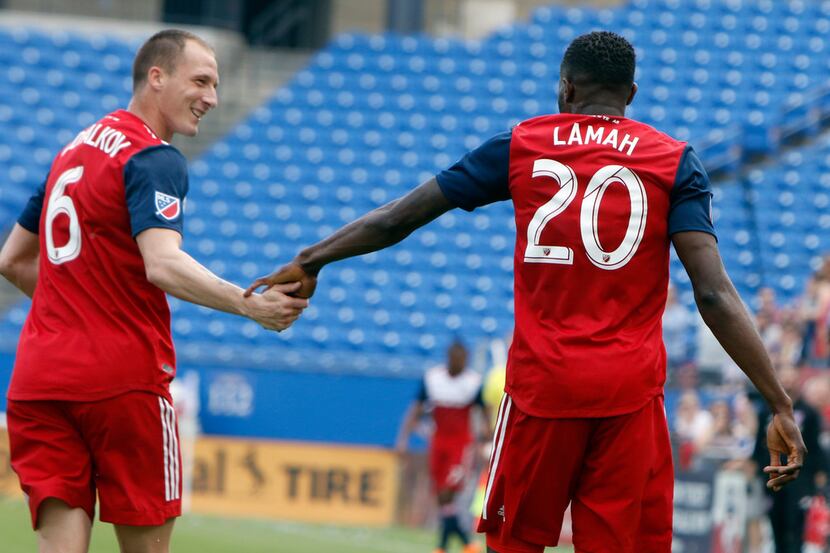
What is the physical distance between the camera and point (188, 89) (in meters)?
4.65

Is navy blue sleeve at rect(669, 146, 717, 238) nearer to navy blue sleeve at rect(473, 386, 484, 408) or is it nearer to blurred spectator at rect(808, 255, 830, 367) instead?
navy blue sleeve at rect(473, 386, 484, 408)

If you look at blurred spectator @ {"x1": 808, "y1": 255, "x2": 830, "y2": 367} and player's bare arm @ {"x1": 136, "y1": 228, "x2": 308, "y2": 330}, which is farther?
blurred spectator @ {"x1": 808, "y1": 255, "x2": 830, "y2": 367}

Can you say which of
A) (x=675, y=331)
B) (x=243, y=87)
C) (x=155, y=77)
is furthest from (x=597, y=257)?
(x=243, y=87)

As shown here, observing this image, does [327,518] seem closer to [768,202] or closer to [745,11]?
[768,202]

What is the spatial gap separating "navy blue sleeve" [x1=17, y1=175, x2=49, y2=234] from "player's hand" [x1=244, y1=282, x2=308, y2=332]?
832mm

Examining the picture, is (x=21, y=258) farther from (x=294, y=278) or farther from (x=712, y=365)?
(x=712, y=365)

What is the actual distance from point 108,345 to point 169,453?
405 millimetres

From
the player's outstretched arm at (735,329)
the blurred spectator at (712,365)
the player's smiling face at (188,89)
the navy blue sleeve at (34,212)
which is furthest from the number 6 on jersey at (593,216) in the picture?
the blurred spectator at (712,365)

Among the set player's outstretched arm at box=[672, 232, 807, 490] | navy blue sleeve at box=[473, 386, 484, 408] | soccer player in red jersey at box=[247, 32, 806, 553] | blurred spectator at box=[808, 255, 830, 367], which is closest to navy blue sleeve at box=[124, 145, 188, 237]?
soccer player in red jersey at box=[247, 32, 806, 553]

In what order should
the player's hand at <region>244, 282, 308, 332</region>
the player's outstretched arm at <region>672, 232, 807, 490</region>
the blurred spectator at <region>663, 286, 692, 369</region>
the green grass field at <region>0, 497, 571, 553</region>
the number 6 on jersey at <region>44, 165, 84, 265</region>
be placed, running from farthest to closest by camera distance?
1. the blurred spectator at <region>663, 286, 692, 369</region>
2. the green grass field at <region>0, 497, 571, 553</region>
3. the player's hand at <region>244, 282, 308, 332</region>
4. the number 6 on jersey at <region>44, 165, 84, 265</region>
5. the player's outstretched arm at <region>672, 232, 807, 490</region>

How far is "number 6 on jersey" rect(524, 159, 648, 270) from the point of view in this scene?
13.6ft

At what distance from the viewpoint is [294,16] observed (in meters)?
25.9

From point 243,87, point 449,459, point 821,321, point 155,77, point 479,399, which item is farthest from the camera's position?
point 243,87

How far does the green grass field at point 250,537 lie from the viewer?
1084 centimetres
